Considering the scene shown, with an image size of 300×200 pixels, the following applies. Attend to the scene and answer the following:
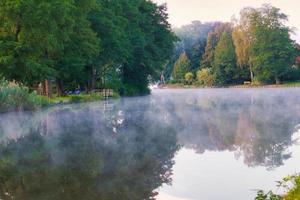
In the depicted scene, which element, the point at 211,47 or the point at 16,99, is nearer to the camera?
the point at 16,99

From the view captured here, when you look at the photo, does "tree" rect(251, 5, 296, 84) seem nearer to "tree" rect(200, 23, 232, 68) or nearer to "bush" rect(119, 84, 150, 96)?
"tree" rect(200, 23, 232, 68)

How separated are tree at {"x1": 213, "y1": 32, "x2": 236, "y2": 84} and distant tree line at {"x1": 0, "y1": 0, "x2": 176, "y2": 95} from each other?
41.9 metres

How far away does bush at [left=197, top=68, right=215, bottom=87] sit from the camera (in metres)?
117

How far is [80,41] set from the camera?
4806cm

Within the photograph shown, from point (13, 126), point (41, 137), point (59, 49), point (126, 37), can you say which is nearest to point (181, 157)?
point (41, 137)

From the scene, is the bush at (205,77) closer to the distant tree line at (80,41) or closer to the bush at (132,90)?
the distant tree line at (80,41)

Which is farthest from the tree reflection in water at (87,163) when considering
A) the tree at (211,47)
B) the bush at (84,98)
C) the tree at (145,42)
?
the tree at (211,47)

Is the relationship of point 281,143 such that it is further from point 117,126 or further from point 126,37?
point 126,37

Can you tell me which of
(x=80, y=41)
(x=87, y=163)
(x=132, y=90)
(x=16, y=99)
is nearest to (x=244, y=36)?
(x=132, y=90)

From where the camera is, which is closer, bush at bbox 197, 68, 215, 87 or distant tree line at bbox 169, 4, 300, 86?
distant tree line at bbox 169, 4, 300, 86

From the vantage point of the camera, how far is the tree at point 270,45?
102500 mm

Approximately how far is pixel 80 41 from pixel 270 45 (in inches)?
2542

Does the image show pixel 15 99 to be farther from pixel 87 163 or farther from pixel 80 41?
pixel 87 163

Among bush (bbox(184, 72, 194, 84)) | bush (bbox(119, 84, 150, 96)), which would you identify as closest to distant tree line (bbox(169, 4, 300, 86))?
bush (bbox(184, 72, 194, 84))
